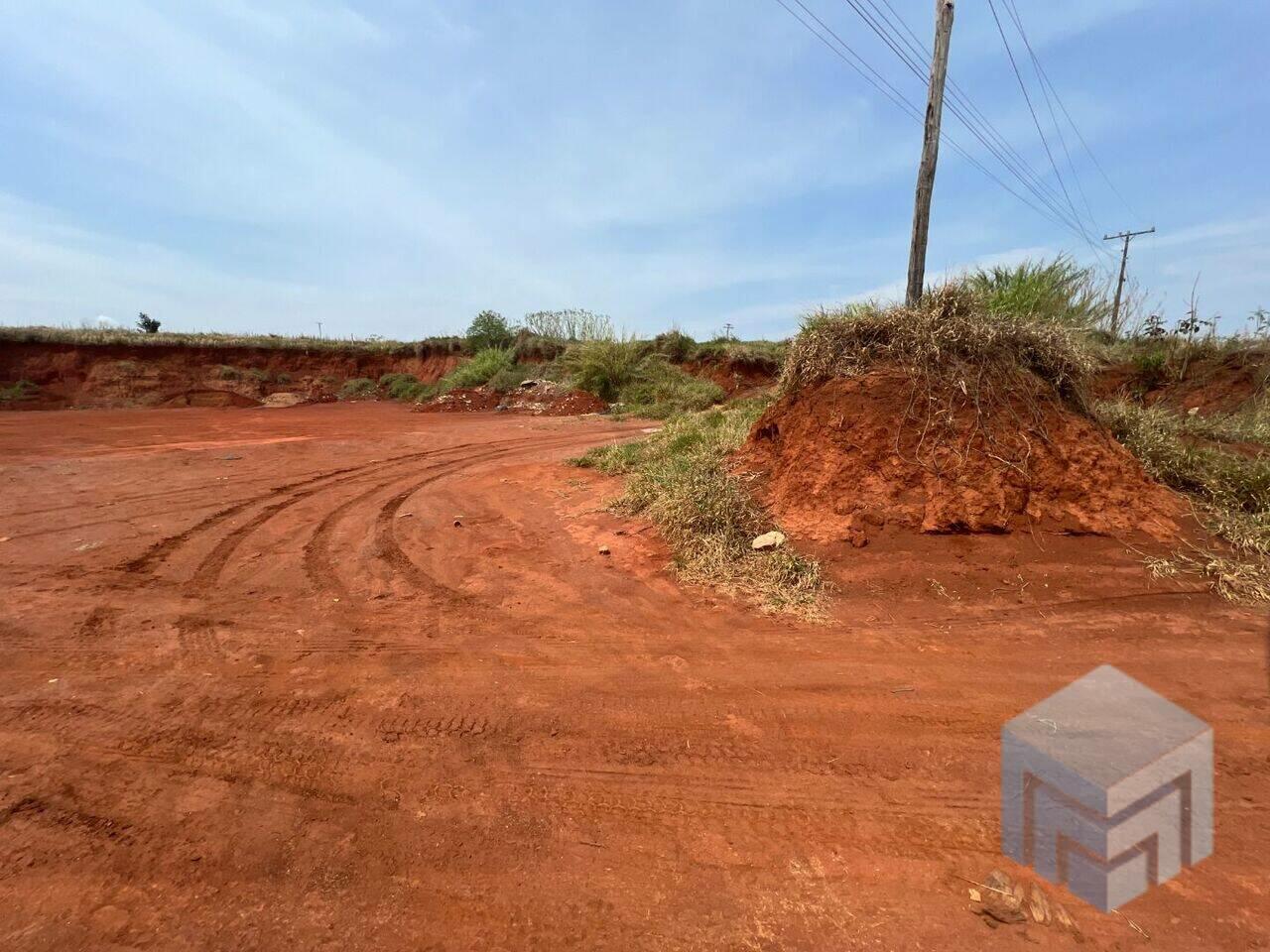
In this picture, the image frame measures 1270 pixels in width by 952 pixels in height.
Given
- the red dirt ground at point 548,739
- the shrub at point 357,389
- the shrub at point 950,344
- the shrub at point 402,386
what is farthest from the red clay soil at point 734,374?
the red dirt ground at point 548,739

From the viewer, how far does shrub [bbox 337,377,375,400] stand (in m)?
24.8

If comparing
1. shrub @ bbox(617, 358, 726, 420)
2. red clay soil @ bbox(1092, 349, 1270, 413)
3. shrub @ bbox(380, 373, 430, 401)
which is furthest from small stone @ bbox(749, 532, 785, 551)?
shrub @ bbox(380, 373, 430, 401)

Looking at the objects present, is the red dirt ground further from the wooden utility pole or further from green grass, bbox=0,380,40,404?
green grass, bbox=0,380,40,404

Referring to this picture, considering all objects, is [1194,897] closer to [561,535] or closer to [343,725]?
[343,725]

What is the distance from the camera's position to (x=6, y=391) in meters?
19.1

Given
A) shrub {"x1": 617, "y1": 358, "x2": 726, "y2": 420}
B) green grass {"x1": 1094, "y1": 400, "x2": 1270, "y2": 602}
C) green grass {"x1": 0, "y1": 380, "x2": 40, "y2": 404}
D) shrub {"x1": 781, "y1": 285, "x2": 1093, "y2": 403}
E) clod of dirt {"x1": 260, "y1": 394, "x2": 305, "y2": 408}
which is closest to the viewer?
green grass {"x1": 1094, "y1": 400, "x2": 1270, "y2": 602}

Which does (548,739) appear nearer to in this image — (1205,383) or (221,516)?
(221,516)

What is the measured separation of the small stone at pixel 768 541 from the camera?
481 centimetres

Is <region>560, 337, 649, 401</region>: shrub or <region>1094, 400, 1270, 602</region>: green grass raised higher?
<region>560, 337, 649, 401</region>: shrub

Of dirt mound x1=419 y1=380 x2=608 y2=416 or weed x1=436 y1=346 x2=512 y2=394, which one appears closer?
dirt mound x1=419 y1=380 x2=608 y2=416

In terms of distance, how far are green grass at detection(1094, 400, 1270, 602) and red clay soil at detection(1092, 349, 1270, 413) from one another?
16.3 ft

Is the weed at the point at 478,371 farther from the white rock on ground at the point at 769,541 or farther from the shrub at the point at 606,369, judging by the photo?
the white rock on ground at the point at 769,541

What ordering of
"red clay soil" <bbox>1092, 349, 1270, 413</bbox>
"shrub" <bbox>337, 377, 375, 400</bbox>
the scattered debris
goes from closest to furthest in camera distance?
the scattered debris < "red clay soil" <bbox>1092, 349, 1270, 413</bbox> < "shrub" <bbox>337, 377, 375, 400</bbox>

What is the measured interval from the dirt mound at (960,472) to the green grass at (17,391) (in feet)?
83.4
